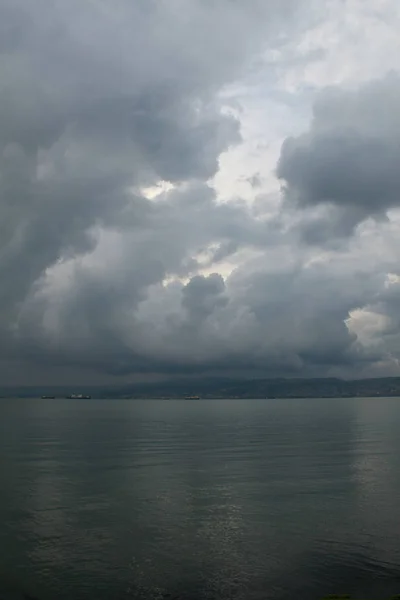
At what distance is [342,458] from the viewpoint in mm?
91312

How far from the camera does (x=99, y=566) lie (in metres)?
37.8

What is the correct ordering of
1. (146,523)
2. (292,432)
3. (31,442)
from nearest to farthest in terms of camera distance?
(146,523), (31,442), (292,432)

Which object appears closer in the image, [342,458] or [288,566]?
[288,566]

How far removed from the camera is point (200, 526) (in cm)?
4734

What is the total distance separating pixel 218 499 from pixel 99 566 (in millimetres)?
23009

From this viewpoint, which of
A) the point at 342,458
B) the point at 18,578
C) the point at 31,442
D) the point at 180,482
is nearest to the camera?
the point at 18,578

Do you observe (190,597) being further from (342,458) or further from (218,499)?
(342,458)

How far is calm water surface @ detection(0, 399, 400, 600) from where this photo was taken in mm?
34844

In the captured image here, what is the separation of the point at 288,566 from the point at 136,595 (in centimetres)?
→ 1111

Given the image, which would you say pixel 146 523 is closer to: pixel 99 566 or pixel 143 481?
pixel 99 566

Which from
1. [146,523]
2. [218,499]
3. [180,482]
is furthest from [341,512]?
[180,482]

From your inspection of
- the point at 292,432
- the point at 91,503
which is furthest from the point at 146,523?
the point at 292,432

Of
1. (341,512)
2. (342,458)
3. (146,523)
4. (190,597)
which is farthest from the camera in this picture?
(342,458)

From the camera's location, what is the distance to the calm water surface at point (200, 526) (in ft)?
114
